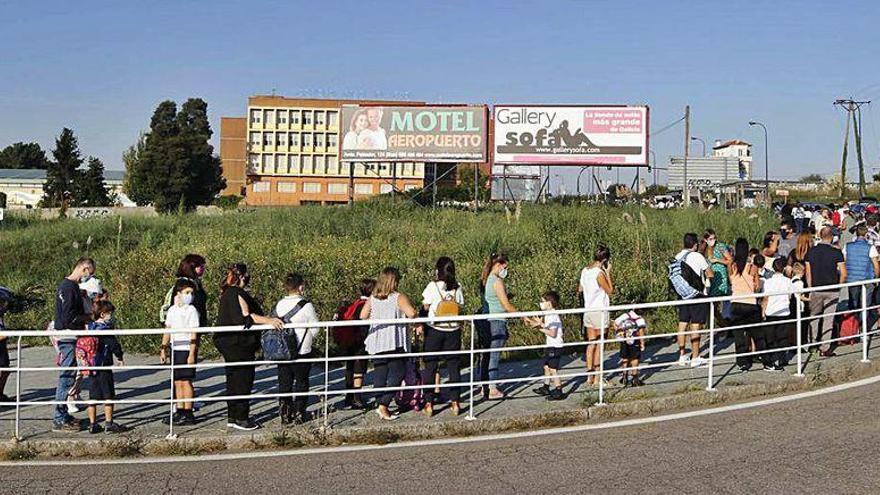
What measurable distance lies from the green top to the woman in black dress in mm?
2797

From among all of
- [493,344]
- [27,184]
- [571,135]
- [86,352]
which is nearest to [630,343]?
[493,344]

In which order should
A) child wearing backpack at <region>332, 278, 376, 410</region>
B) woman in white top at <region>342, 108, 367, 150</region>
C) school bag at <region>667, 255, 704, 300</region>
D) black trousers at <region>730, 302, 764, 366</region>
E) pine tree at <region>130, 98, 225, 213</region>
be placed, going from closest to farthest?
child wearing backpack at <region>332, 278, 376, 410</region> → black trousers at <region>730, 302, 764, 366</region> → school bag at <region>667, 255, 704, 300</region> → woman in white top at <region>342, 108, 367, 150</region> → pine tree at <region>130, 98, 225, 213</region>

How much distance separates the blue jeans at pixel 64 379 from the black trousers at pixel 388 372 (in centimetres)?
319

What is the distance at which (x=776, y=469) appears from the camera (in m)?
7.48

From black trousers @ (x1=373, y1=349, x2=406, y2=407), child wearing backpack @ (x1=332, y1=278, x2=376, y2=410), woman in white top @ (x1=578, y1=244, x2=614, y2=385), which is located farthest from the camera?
woman in white top @ (x1=578, y1=244, x2=614, y2=385)

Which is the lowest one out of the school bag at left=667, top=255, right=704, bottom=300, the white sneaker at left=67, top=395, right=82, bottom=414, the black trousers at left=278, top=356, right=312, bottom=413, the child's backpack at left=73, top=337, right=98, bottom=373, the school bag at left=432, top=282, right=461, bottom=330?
the white sneaker at left=67, top=395, right=82, bottom=414

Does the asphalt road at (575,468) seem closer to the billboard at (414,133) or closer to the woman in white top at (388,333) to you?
the woman in white top at (388,333)

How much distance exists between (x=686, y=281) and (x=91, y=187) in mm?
96338

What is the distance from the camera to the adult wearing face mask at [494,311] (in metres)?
10.7

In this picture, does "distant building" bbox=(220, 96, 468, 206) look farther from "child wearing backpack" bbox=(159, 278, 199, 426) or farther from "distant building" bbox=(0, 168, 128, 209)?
"child wearing backpack" bbox=(159, 278, 199, 426)

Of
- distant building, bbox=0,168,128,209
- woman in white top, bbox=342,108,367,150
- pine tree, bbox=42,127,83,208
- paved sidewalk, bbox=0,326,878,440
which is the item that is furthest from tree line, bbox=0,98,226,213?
paved sidewalk, bbox=0,326,878,440

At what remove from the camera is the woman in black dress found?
9.25m

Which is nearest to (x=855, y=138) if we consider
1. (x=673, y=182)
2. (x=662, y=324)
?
(x=673, y=182)

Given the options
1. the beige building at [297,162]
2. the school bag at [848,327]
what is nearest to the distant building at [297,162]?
the beige building at [297,162]
